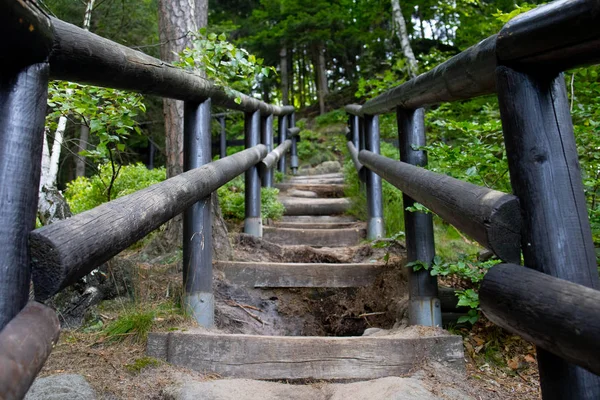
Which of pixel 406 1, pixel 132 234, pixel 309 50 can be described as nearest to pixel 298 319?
pixel 132 234

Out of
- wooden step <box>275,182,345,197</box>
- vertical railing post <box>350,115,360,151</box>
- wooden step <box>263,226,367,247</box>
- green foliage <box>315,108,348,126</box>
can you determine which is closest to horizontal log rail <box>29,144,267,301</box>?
wooden step <box>263,226,367,247</box>

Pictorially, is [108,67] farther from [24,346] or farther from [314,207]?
[314,207]

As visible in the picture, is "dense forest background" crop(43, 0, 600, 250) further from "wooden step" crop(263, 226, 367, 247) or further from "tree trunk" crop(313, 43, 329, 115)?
"wooden step" crop(263, 226, 367, 247)

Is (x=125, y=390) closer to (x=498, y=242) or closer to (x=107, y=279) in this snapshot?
(x=107, y=279)

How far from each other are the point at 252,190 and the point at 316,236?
76 cm

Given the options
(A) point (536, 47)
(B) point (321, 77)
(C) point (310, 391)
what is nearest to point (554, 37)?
(A) point (536, 47)

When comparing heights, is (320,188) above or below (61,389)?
above

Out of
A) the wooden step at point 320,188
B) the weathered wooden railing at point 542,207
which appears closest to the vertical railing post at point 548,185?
the weathered wooden railing at point 542,207

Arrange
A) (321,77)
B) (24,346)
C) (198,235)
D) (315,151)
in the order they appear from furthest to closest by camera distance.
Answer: (321,77)
(315,151)
(198,235)
(24,346)

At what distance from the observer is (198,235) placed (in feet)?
8.42

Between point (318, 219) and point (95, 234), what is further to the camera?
point (318, 219)

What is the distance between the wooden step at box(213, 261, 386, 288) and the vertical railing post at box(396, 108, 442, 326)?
688 mm

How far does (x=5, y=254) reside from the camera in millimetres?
1067

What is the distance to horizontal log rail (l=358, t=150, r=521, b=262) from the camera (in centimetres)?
135
